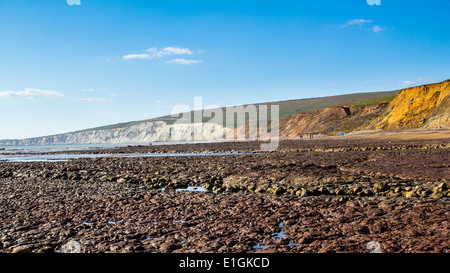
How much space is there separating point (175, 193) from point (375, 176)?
10387 mm

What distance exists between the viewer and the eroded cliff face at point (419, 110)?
57237mm

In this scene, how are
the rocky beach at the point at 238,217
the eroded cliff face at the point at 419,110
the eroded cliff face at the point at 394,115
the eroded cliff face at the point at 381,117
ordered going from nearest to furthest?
the rocky beach at the point at 238,217
the eroded cliff face at the point at 419,110
the eroded cliff face at the point at 394,115
the eroded cliff face at the point at 381,117

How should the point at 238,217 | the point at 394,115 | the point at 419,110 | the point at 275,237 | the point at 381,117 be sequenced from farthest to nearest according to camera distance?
the point at 381,117, the point at 394,115, the point at 419,110, the point at 238,217, the point at 275,237

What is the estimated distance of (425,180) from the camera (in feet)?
47.6

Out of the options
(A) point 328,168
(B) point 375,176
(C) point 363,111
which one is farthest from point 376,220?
(C) point 363,111

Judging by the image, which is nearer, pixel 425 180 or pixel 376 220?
pixel 376 220

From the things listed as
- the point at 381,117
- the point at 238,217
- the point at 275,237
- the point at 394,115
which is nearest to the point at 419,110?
the point at 394,115

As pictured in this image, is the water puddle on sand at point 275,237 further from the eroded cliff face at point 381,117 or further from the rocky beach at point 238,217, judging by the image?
the eroded cliff face at point 381,117

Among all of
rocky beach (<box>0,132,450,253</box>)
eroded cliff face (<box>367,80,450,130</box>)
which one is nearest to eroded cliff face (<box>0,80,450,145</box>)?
eroded cliff face (<box>367,80,450,130</box>)

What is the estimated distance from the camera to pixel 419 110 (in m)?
67.6

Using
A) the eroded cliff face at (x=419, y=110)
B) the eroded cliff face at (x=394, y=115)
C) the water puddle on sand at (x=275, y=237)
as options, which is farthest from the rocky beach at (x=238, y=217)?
the eroded cliff face at (x=394, y=115)

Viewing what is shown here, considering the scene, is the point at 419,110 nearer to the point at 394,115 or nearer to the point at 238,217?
the point at 394,115
